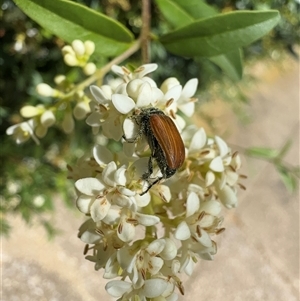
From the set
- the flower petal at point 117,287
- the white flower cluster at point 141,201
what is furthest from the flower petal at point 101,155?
the flower petal at point 117,287

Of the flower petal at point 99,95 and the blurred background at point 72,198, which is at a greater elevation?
the flower petal at point 99,95

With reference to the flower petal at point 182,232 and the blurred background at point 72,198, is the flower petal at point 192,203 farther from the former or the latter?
the blurred background at point 72,198

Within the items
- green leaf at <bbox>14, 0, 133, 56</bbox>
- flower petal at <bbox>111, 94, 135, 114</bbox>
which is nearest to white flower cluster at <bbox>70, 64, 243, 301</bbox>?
flower petal at <bbox>111, 94, 135, 114</bbox>

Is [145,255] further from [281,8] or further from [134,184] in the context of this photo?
[281,8]

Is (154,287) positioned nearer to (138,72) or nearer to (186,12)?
(138,72)

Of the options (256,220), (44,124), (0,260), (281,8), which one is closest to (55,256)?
(0,260)

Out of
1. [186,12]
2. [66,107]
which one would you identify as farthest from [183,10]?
[66,107]
